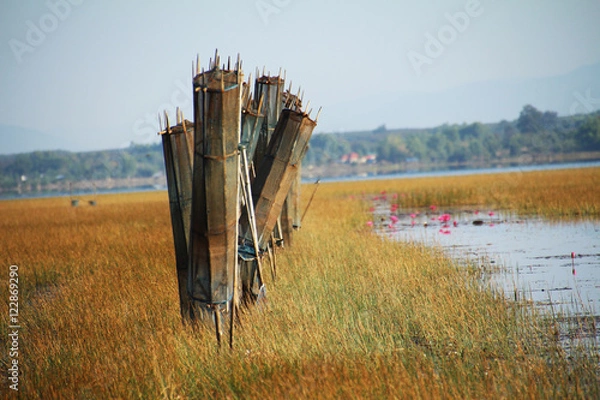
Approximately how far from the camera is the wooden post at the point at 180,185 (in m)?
6.70

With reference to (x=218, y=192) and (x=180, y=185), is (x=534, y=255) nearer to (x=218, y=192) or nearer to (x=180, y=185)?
(x=180, y=185)

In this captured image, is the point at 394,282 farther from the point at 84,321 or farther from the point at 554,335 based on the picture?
the point at 84,321

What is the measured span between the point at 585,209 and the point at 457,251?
7.86m

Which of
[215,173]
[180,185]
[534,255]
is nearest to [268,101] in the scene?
[180,185]

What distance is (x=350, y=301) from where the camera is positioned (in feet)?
28.3

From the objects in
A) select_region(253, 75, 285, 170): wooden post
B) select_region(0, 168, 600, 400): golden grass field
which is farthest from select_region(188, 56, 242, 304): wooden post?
select_region(253, 75, 285, 170): wooden post

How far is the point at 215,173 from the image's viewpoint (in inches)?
233

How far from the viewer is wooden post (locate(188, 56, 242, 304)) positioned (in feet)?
19.2

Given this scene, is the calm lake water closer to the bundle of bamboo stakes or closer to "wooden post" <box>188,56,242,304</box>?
the bundle of bamboo stakes

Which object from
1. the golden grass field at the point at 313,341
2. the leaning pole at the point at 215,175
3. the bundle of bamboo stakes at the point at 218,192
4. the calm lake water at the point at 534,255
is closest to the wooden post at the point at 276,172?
the bundle of bamboo stakes at the point at 218,192

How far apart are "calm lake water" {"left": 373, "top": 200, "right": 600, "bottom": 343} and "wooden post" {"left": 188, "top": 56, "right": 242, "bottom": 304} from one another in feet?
11.1

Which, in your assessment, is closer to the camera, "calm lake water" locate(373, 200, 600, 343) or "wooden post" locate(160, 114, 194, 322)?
"wooden post" locate(160, 114, 194, 322)

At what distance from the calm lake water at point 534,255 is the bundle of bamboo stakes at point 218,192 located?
312cm

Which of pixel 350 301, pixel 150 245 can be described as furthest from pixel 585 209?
pixel 350 301
